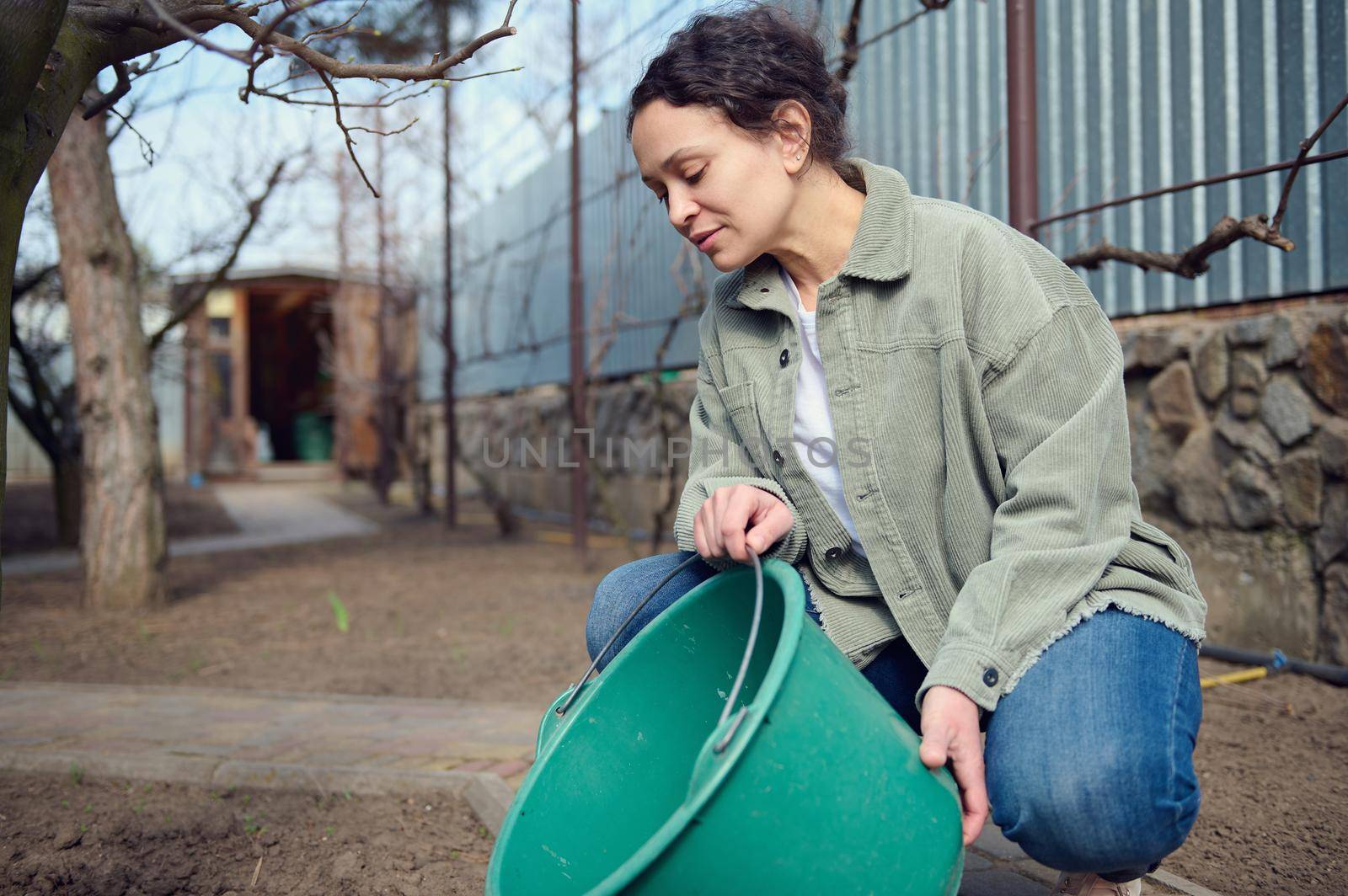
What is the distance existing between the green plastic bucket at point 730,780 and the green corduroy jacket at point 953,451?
0.15 metres

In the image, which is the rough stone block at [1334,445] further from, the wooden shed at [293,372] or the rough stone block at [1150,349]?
the wooden shed at [293,372]

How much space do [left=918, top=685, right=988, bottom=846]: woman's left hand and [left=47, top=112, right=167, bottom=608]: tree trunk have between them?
459 cm

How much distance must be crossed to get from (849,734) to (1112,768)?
11.9 inches

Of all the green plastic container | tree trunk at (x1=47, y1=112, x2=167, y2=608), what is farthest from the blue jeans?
the green plastic container

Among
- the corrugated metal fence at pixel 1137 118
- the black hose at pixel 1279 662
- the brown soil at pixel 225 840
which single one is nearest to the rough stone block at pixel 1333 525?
the black hose at pixel 1279 662

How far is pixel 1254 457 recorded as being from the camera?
10.8 feet

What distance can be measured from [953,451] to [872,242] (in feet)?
1.09

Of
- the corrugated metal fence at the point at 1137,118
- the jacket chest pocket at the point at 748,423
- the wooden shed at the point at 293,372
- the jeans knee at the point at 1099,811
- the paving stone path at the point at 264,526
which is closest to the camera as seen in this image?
the jeans knee at the point at 1099,811

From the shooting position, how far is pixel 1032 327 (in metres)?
1.42

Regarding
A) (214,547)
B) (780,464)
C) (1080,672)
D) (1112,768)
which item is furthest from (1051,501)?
(214,547)

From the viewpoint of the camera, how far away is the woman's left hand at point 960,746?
1.20m

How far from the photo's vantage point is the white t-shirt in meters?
1.61

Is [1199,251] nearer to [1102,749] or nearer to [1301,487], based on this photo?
[1301,487]

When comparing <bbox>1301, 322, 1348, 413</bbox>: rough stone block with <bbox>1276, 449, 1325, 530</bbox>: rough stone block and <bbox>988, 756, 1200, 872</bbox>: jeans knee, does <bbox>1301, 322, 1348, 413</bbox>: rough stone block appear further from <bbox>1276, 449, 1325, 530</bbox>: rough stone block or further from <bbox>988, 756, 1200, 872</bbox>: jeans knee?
<bbox>988, 756, 1200, 872</bbox>: jeans knee
